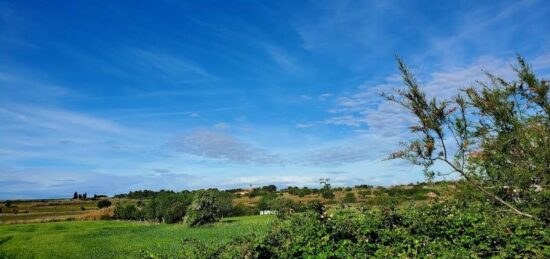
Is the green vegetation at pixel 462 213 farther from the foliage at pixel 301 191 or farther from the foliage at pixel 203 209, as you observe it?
the foliage at pixel 301 191

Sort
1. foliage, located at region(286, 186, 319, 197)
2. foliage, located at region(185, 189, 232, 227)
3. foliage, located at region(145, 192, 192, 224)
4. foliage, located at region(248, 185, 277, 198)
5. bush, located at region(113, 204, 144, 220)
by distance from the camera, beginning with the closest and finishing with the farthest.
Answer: foliage, located at region(185, 189, 232, 227) < foliage, located at region(145, 192, 192, 224) < bush, located at region(113, 204, 144, 220) < foliage, located at region(286, 186, 319, 197) < foliage, located at region(248, 185, 277, 198)

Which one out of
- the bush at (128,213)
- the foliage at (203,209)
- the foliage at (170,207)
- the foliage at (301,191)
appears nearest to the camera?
the foliage at (203,209)

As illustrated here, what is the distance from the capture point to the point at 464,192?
1098cm

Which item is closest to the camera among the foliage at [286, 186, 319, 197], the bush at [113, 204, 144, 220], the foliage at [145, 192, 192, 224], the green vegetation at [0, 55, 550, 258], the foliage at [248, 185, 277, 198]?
the green vegetation at [0, 55, 550, 258]

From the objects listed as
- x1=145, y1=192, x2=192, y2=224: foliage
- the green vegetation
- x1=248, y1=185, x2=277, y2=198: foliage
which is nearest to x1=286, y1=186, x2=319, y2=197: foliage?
x1=248, y1=185, x2=277, y2=198: foliage

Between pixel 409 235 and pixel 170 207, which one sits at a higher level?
pixel 170 207

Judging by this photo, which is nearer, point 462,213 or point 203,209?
point 462,213

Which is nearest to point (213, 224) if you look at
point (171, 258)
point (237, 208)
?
point (237, 208)

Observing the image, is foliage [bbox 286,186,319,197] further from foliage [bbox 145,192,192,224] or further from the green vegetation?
the green vegetation

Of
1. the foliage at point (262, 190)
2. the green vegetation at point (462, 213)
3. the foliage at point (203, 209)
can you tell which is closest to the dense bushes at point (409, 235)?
the green vegetation at point (462, 213)

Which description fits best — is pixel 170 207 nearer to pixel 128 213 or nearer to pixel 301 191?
pixel 128 213

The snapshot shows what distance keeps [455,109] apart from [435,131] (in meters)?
0.61

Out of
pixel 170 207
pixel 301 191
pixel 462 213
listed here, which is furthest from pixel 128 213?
pixel 462 213

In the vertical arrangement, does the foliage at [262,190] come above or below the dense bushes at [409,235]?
above
